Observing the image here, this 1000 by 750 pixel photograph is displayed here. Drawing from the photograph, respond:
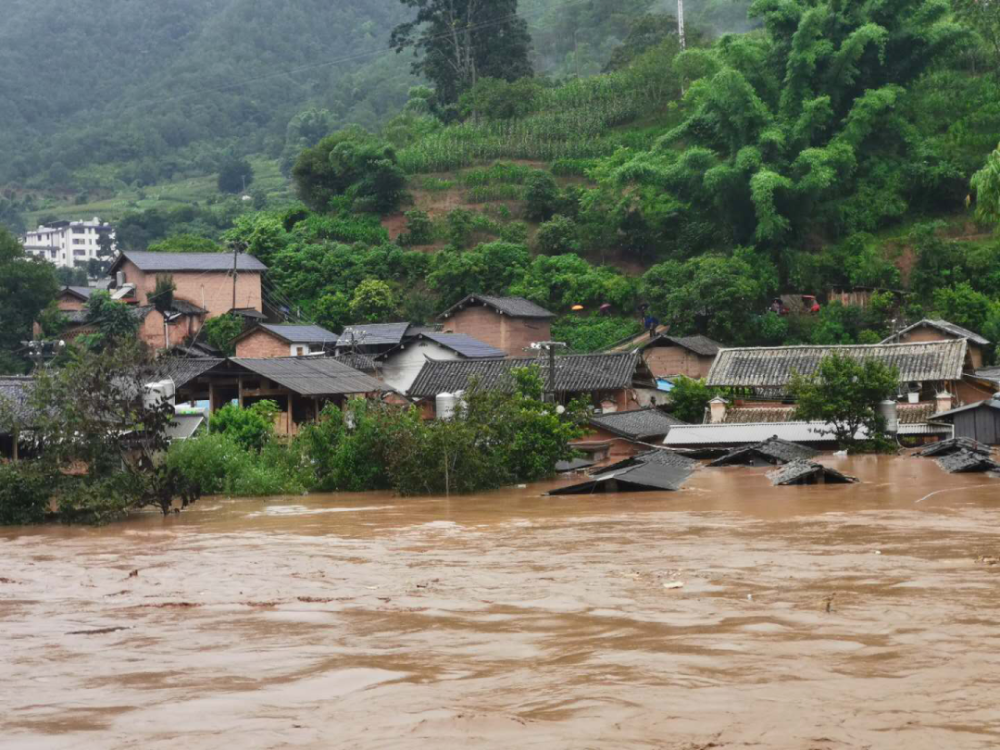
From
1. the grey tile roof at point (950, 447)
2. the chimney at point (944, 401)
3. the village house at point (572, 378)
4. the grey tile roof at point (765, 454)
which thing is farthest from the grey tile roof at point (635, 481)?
the chimney at point (944, 401)

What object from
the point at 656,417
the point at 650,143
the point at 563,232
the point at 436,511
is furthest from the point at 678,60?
the point at 436,511

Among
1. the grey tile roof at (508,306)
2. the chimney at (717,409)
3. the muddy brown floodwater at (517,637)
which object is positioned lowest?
the muddy brown floodwater at (517,637)

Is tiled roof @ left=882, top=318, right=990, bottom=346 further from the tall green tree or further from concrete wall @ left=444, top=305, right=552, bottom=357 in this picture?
the tall green tree

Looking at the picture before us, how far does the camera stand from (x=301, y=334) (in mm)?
42344

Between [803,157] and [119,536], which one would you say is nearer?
[119,536]

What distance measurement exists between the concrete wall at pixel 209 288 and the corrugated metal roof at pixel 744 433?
71.4 ft

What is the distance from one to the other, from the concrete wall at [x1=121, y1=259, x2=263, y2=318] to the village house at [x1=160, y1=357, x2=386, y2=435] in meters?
16.0

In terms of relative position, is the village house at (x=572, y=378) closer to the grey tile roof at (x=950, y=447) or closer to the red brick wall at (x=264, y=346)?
the red brick wall at (x=264, y=346)

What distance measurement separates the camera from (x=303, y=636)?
9.55 m

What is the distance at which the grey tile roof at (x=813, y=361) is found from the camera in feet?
109

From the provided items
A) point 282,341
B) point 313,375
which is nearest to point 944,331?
point 313,375

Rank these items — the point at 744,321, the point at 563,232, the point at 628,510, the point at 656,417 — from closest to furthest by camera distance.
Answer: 1. the point at 628,510
2. the point at 656,417
3. the point at 744,321
4. the point at 563,232

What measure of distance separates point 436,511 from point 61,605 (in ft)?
32.1

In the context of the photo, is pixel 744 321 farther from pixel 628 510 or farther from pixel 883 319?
pixel 628 510
